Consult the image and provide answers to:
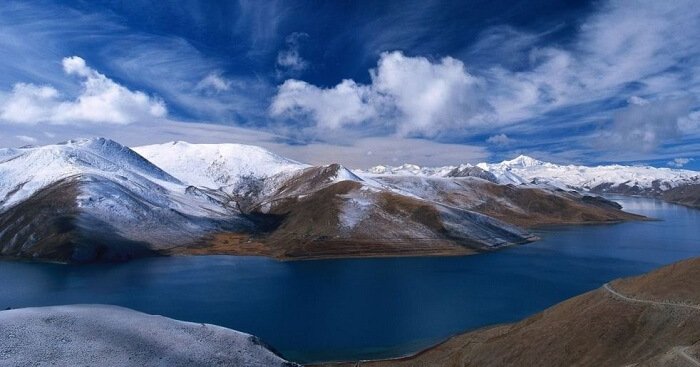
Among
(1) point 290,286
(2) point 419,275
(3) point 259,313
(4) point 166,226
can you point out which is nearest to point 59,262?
(4) point 166,226

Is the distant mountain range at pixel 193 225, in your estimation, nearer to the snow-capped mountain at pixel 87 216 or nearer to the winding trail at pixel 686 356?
the snow-capped mountain at pixel 87 216

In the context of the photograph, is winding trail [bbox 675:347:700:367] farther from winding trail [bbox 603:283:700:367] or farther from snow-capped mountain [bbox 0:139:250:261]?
snow-capped mountain [bbox 0:139:250:261]

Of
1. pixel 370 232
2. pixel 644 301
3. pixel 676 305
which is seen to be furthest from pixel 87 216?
pixel 676 305

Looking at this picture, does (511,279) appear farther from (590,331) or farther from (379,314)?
(590,331)

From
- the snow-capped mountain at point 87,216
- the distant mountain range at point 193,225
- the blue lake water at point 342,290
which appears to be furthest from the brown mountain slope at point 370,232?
the snow-capped mountain at point 87,216

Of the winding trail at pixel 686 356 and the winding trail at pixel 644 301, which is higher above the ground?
the winding trail at pixel 644 301

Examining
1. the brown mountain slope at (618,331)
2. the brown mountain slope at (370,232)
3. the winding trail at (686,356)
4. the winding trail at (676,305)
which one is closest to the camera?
the winding trail at (686,356)

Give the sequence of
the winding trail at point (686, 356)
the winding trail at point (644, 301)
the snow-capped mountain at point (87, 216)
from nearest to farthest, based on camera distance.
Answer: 1. the winding trail at point (686, 356)
2. the winding trail at point (644, 301)
3. the snow-capped mountain at point (87, 216)
